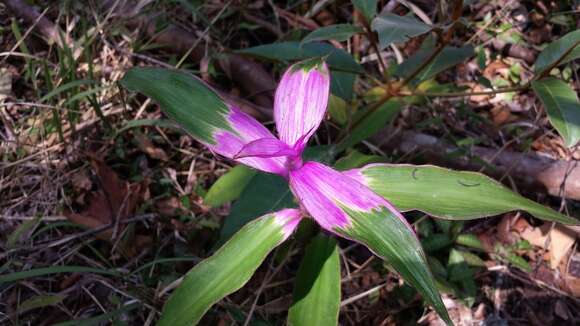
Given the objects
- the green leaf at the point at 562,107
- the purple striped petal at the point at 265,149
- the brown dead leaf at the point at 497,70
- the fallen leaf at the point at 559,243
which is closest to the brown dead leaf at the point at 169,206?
the purple striped petal at the point at 265,149

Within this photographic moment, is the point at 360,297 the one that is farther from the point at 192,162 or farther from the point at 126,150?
the point at 126,150

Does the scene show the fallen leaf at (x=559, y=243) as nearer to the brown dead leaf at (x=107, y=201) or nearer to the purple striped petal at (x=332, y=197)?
the purple striped petal at (x=332, y=197)

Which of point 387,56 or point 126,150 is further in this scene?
point 387,56

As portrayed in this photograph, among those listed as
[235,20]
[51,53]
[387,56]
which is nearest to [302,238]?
[387,56]

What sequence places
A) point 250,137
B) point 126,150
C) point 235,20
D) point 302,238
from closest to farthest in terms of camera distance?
point 250,137
point 302,238
point 126,150
point 235,20

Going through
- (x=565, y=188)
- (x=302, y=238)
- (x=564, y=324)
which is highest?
(x=302, y=238)

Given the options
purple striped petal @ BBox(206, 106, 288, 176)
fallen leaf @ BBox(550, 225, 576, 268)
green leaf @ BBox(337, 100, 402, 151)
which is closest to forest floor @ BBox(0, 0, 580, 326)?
fallen leaf @ BBox(550, 225, 576, 268)

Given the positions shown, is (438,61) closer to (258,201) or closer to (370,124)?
(370,124)
